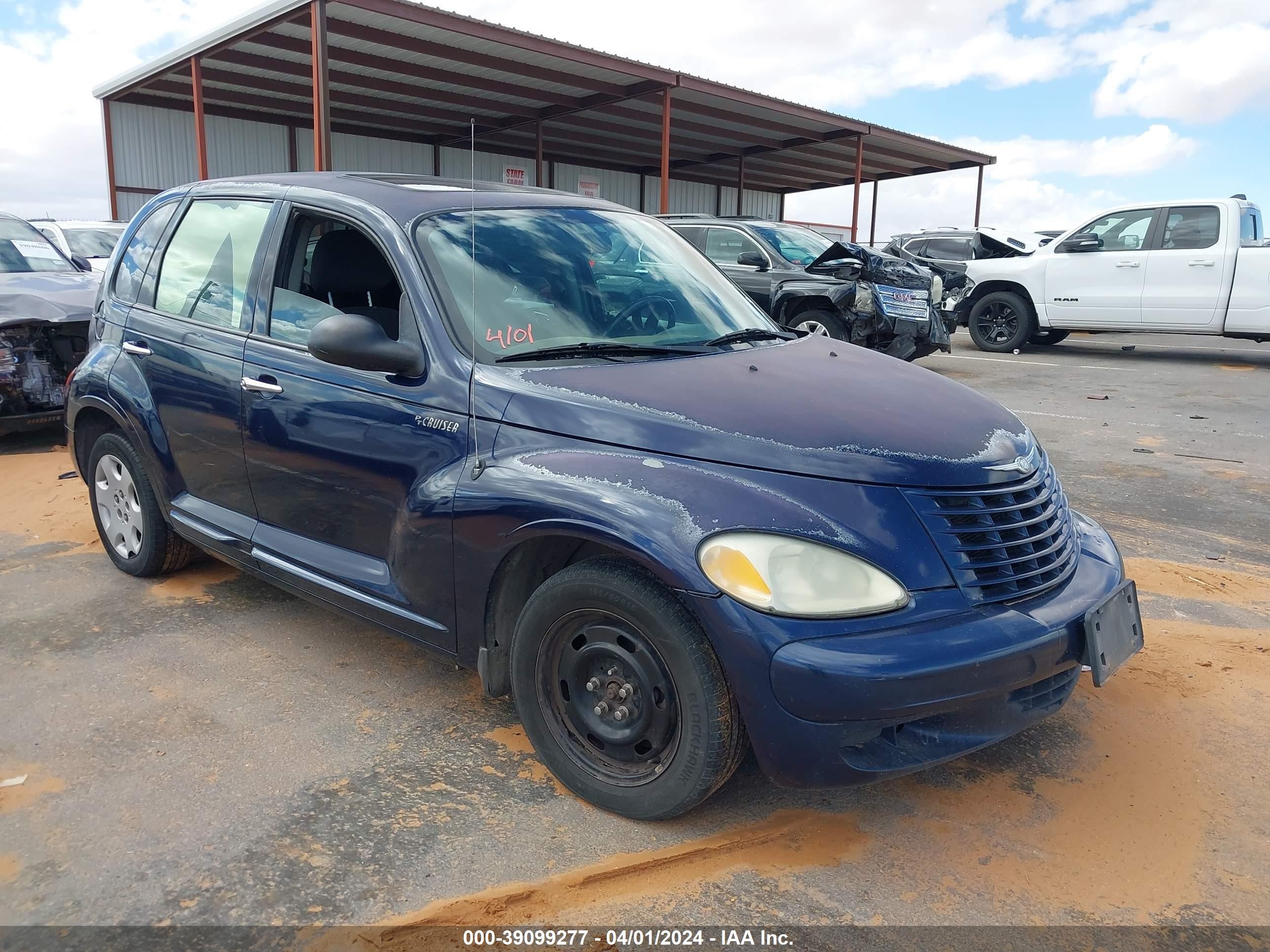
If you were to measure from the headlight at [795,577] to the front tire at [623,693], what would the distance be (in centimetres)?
16

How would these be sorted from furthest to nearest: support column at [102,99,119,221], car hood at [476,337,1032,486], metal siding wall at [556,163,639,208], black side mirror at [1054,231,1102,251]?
1. metal siding wall at [556,163,639,208]
2. support column at [102,99,119,221]
3. black side mirror at [1054,231,1102,251]
4. car hood at [476,337,1032,486]

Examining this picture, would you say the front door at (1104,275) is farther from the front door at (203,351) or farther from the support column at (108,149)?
the support column at (108,149)

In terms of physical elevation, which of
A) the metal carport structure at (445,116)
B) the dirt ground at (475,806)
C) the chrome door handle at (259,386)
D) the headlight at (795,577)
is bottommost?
the dirt ground at (475,806)

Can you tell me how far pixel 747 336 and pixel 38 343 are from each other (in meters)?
5.58

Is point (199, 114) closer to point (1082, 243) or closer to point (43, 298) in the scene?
point (43, 298)

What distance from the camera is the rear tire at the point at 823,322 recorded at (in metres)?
9.65

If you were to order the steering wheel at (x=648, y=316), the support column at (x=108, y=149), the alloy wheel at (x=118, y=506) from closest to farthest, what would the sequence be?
1. the steering wheel at (x=648, y=316)
2. the alloy wheel at (x=118, y=506)
3. the support column at (x=108, y=149)

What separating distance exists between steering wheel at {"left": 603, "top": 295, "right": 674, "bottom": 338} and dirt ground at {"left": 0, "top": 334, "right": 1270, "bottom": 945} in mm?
1345

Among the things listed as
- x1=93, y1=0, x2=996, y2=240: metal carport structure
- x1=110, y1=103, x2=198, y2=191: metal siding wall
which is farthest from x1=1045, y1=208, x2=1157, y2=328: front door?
x1=110, y1=103, x2=198, y2=191: metal siding wall

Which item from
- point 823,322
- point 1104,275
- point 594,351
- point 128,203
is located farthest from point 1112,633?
point 128,203

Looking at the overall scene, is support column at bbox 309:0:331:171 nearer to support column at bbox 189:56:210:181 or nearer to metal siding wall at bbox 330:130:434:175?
support column at bbox 189:56:210:181

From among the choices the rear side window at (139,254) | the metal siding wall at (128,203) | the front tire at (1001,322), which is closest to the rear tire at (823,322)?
the front tire at (1001,322)

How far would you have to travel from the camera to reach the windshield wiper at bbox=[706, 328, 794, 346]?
3293 mm

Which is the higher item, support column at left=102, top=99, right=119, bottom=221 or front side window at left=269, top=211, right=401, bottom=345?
support column at left=102, top=99, right=119, bottom=221
